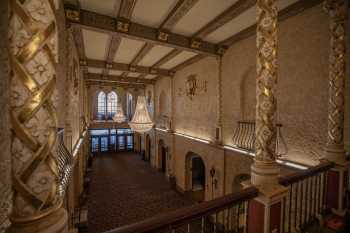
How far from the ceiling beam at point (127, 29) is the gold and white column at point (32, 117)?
4.03 metres

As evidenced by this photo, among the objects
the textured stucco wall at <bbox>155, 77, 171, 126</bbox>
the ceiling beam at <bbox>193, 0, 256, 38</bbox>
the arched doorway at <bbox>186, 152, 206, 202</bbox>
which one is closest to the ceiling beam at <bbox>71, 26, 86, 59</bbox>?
the ceiling beam at <bbox>193, 0, 256, 38</bbox>

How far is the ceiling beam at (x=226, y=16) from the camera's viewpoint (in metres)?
4.00

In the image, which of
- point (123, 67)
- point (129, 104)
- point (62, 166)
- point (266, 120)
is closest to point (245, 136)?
point (266, 120)

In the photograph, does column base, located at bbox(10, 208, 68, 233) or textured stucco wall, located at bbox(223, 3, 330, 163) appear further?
textured stucco wall, located at bbox(223, 3, 330, 163)

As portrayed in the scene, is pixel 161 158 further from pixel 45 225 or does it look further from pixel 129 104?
pixel 45 225

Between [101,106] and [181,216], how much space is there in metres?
19.3

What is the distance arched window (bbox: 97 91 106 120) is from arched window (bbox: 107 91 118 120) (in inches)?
16.5

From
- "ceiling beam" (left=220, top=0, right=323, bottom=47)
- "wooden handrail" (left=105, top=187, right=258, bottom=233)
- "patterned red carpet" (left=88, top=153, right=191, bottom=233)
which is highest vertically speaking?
"ceiling beam" (left=220, top=0, right=323, bottom=47)

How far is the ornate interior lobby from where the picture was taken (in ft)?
3.26

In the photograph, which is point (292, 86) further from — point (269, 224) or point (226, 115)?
point (269, 224)

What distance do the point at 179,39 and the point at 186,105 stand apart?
4353 millimetres

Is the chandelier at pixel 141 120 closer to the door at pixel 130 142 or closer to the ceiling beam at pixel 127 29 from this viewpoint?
the ceiling beam at pixel 127 29

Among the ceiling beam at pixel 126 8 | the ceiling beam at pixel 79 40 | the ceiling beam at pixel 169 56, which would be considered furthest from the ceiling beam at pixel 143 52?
the ceiling beam at pixel 79 40

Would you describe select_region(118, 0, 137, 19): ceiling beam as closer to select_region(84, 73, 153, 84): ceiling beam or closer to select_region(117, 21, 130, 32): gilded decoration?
select_region(117, 21, 130, 32): gilded decoration
